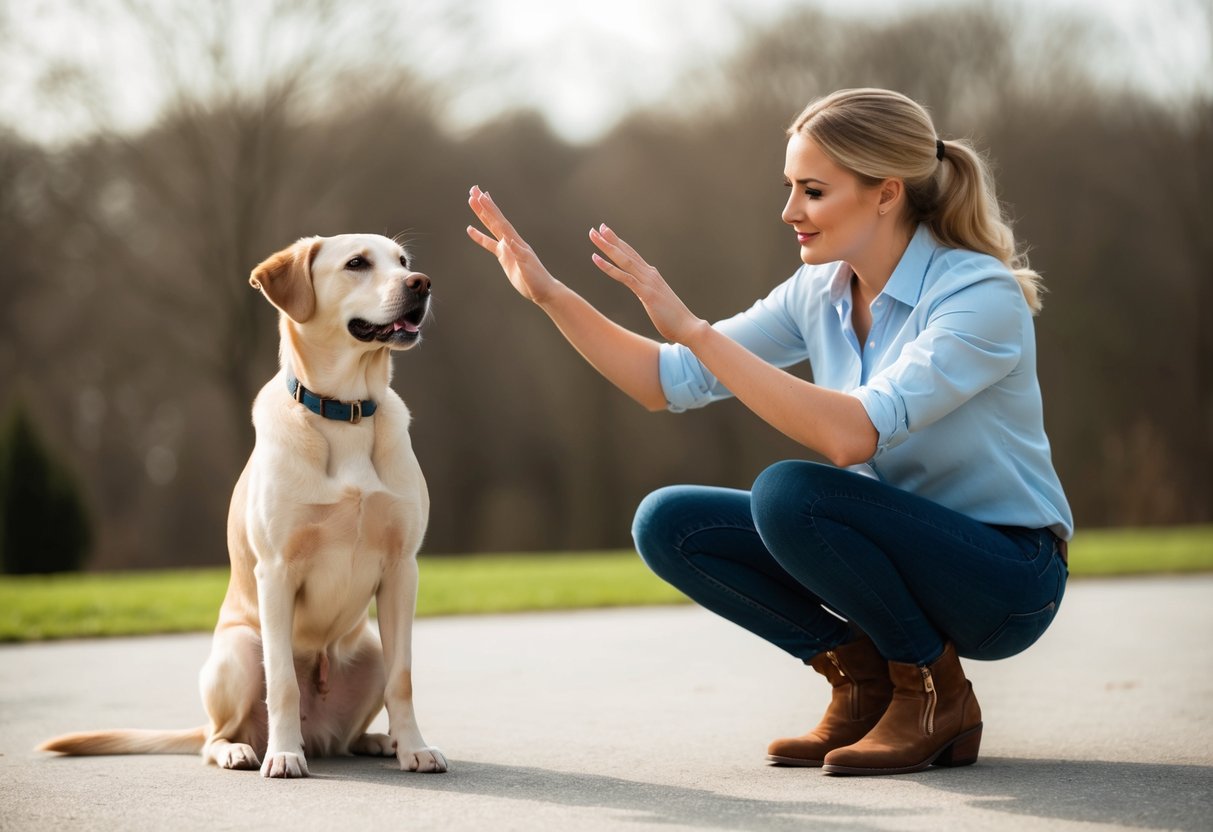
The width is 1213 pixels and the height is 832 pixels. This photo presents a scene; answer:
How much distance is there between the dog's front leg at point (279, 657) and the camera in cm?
328

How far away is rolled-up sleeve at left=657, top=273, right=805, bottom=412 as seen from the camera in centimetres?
382

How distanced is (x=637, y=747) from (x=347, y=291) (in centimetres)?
155

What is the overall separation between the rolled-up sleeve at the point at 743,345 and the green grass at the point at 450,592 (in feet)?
15.2

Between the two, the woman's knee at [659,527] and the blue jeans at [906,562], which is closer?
the blue jeans at [906,562]

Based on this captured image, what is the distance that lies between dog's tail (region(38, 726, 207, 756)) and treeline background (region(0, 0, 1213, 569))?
1471 centimetres

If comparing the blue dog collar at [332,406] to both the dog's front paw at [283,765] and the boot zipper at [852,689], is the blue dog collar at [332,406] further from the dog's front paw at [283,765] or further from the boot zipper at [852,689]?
the boot zipper at [852,689]

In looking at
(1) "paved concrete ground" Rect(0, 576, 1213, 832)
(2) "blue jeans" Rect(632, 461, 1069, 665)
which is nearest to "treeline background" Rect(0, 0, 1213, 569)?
(1) "paved concrete ground" Rect(0, 576, 1213, 832)

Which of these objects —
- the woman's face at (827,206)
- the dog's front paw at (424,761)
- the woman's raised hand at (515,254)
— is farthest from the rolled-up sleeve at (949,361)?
the dog's front paw at (424,761)

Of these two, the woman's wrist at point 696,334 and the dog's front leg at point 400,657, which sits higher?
the woman's wrist at point 696,334

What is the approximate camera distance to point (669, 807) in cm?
281

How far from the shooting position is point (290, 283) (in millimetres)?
3617

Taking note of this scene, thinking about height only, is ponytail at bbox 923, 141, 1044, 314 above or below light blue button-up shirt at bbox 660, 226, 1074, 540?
above

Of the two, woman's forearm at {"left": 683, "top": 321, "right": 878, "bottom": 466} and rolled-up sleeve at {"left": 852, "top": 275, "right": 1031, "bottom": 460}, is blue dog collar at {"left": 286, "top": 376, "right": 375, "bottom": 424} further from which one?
rolled-up sleeve at {"left": 852, "top": 275, "right": 1031, "bottom": 460}

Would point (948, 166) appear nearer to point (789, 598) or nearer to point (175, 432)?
point (789, 598)
